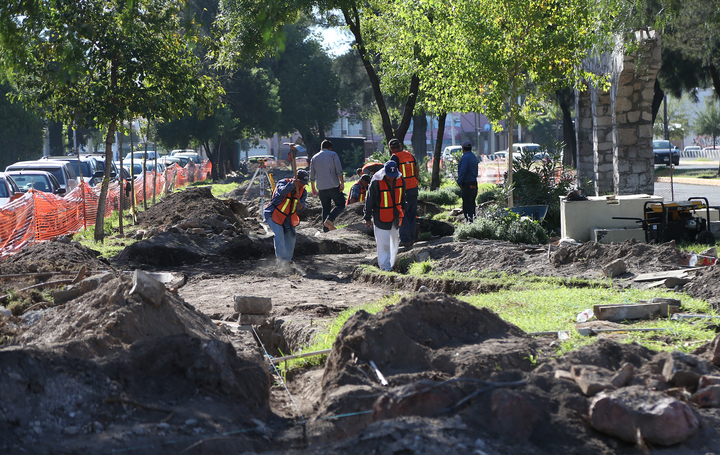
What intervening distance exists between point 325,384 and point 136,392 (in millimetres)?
1224

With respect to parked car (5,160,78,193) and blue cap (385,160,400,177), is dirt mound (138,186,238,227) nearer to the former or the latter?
parked car (5,160,78,193)

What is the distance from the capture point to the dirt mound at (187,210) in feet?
53.9

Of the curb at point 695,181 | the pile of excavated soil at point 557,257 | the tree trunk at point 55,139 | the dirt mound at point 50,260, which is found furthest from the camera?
the tree trunk at point 55,139

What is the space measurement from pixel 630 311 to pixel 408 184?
6.37 metres

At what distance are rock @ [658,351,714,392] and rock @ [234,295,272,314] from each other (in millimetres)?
4403

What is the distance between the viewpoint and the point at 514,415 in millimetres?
3785

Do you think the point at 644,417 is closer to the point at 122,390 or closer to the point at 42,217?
the point at 122,390

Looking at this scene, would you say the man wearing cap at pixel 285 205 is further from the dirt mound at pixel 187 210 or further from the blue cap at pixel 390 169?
the dirt mound at pixel 187 210

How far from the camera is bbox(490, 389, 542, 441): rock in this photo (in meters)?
3.72

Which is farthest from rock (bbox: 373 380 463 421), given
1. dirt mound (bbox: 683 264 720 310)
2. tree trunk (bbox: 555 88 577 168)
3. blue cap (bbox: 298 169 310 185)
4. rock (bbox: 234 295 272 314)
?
tree trunk (bbox: 555 88 577 168)

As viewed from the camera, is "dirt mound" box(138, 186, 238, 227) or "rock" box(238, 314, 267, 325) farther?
"dirt mound" box(138, 186, 238, 227)

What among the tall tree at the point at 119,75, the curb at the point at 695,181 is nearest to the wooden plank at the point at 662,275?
the tall tree at the point at 119,75

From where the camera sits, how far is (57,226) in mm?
15008

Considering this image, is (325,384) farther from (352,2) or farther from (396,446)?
(352,2)
